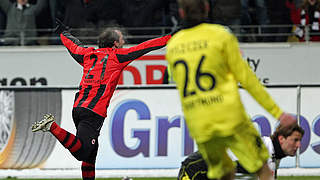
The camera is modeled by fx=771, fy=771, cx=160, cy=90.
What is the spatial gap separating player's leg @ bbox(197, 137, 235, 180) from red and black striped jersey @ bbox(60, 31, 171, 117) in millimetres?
2847

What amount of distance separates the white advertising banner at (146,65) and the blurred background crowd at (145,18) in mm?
200

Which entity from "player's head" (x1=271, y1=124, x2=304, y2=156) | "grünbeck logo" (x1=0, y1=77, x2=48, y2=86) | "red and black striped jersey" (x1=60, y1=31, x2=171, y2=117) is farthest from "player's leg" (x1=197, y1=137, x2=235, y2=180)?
"grünbeck logo" (x1=0, y1=77, x2=48, y2=86)

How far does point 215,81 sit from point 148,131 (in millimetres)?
5860

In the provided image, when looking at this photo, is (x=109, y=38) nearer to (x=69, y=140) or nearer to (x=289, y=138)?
(x=69, y=140)

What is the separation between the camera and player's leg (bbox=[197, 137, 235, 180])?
625cm

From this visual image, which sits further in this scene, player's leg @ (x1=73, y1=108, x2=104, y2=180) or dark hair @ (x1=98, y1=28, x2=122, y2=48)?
dark hair @ (x1=98, y1=28, x2=122, y2=48)

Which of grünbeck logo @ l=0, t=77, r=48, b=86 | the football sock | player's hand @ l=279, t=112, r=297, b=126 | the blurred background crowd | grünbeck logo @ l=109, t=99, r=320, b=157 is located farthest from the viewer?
grünbeck logo @ l=0, t=77, r=48, b=86

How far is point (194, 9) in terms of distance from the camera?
6121 mm

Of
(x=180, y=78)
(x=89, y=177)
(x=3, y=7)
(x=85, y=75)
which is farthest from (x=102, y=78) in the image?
(x=3, y=7)

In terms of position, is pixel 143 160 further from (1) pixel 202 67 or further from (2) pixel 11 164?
(1) pixel 202 67

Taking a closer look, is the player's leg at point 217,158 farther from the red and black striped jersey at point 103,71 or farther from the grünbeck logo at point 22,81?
the grünbeck logo at point 22,81

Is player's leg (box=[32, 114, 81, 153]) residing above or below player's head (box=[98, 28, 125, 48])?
below

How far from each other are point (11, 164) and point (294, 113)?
175 inches

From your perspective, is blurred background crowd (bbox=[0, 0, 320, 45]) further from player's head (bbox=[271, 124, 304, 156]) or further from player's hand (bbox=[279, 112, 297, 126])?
player's hand (bbox=[279, 112, 297, 126])
